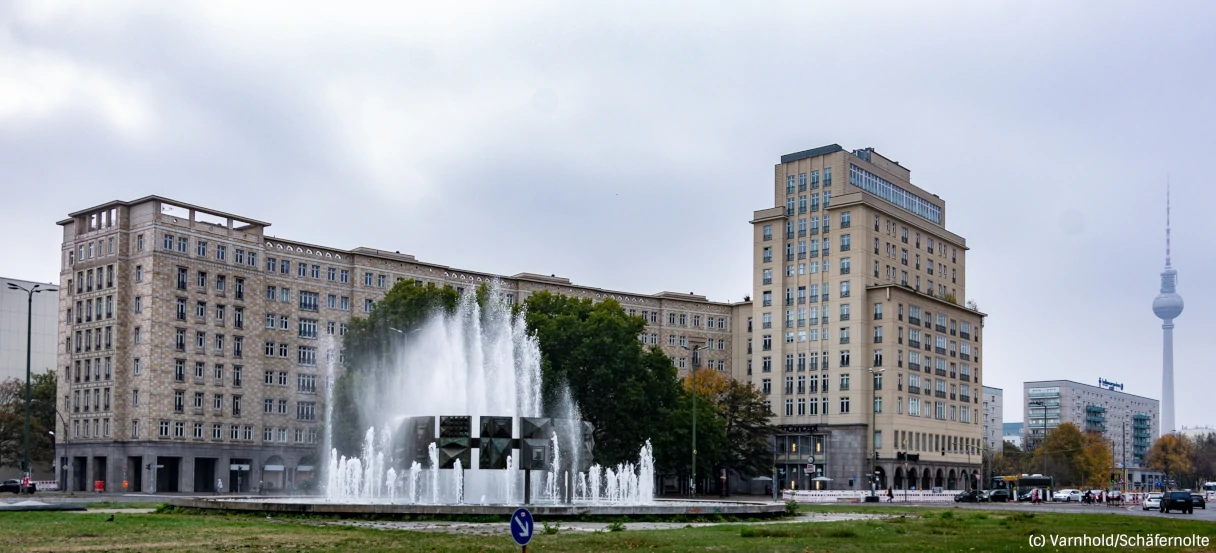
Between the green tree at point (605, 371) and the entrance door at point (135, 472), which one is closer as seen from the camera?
the green tree at point (605, 371)

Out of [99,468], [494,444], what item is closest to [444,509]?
[494,444]

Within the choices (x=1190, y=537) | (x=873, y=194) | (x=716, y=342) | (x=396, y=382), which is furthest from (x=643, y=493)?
(x=716, y=342)

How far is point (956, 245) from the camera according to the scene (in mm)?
130750

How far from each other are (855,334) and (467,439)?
250 ft

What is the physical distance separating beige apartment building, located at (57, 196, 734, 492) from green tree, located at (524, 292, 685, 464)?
28285mm

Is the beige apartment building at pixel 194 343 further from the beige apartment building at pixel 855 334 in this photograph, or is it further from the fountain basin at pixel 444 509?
the fountain basin at pixel 444 509

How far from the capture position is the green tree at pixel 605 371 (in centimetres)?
7981

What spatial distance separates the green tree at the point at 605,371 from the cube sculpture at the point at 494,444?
36328 millimetres

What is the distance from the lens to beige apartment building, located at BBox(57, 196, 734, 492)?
93812mm

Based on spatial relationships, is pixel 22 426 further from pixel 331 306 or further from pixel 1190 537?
pixel 1190 537

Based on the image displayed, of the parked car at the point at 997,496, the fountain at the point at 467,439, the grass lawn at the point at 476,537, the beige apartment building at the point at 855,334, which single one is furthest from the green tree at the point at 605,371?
the grass lawn at the point at 476,537

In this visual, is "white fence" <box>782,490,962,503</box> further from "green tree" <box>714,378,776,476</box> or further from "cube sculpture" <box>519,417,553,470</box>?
"cube sculpture" <box>519,417,553,470</box>

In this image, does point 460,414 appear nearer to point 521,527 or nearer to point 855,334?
point 521,527

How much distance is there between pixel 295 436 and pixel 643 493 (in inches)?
2169
